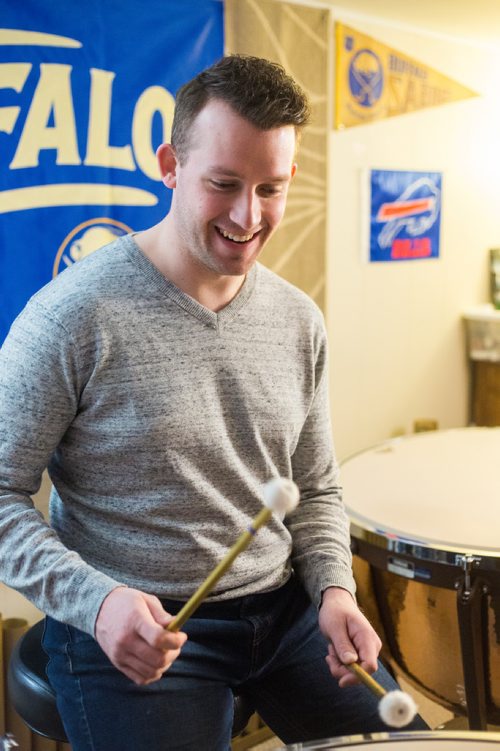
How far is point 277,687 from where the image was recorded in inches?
50.8

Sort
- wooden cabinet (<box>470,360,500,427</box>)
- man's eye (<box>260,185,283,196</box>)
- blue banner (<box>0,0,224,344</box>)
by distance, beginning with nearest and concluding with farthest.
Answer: man's eye (<box>260,185,283,196</box>), blue banner (<box>0,0,224,344</box>), wooden cabinet (<box>470,360,500,427</box>)

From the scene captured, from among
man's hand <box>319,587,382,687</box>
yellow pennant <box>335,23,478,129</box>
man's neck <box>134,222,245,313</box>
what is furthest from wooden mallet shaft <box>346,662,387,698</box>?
yellow pennant <box>335,23,478,129</box>

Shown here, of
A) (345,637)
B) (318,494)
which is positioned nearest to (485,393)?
(318,494)

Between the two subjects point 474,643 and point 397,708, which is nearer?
point 397,708

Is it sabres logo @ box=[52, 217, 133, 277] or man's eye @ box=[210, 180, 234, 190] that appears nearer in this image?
man's eye @ box=[210, 180, 234, 190]

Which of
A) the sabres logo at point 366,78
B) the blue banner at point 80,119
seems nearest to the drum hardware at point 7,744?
the blue banner at point 80,119

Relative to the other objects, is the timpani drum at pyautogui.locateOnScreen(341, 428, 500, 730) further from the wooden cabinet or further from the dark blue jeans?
the wooden cabinet

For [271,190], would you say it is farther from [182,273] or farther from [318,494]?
[318,494]

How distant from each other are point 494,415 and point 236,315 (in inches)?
110

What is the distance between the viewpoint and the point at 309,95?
9.47ft

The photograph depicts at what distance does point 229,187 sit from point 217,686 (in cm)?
71

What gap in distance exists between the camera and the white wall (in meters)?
3.23

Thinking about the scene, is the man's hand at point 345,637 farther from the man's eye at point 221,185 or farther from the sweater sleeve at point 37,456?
the man's eye at point 221,185

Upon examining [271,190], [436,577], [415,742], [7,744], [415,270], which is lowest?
[7,744]
